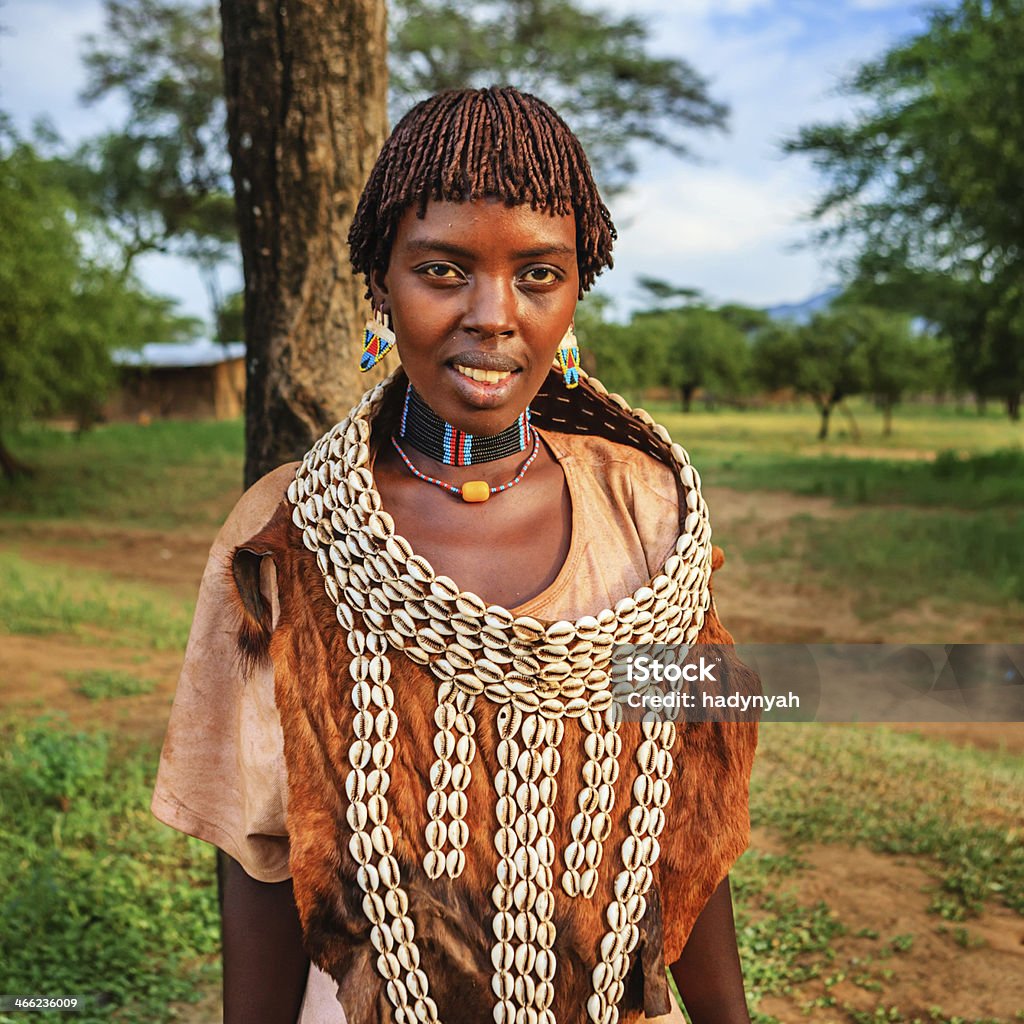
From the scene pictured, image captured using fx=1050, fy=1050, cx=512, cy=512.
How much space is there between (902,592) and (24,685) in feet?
22.9

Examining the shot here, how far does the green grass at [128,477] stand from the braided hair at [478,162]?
1169cm

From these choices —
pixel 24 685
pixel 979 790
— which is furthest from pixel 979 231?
pixel 24 685

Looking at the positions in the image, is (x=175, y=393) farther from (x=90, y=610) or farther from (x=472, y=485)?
(x=472, y=485)

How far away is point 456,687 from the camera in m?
1.30

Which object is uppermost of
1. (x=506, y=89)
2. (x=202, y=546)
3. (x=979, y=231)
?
(x=979, y=231)

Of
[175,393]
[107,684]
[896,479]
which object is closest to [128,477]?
[107,684]

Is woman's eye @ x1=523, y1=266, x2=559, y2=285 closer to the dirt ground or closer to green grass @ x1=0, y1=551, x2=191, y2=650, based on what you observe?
the dirt ground

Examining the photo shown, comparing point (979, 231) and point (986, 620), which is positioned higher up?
point (979, 231)

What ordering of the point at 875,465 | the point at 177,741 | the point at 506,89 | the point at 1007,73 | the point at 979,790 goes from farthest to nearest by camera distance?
the point at 875,465 < the point at 1007,73 < the point at 979,790 < the point at 177,741 < the point at 506,89

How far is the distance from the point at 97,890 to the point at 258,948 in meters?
2.51

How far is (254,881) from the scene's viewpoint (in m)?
1.39

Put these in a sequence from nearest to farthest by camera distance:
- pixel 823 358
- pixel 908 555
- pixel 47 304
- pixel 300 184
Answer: pixel 300 184
pixel 908 555
pixel 47 304
pixel 823 358

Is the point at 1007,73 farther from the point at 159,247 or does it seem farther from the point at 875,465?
the point at 159,247

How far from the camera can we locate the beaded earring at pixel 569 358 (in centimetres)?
147
